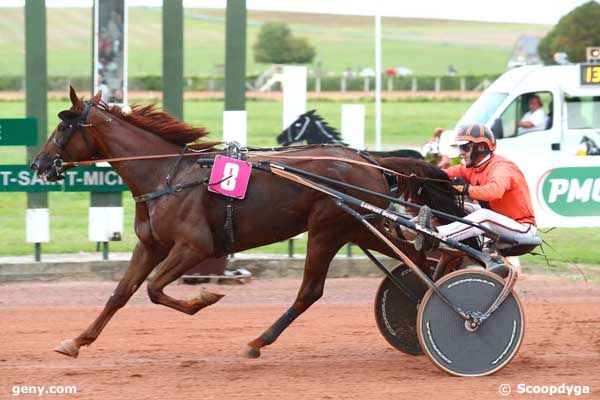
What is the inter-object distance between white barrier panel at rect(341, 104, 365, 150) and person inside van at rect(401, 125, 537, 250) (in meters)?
3.90

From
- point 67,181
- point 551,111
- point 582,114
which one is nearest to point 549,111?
point 551,111

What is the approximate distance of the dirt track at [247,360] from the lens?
6.62 metres

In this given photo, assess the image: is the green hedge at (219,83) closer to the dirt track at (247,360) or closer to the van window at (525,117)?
the van window at (525,117)

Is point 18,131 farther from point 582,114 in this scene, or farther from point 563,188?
point 582,114

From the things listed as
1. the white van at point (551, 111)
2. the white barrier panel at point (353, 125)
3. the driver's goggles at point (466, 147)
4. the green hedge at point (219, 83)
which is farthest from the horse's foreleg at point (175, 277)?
the green hedge at point (219, 83)

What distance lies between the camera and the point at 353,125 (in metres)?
11.4

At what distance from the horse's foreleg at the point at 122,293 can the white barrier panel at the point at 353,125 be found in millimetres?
4209

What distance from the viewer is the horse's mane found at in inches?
302

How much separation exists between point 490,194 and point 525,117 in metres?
8.47

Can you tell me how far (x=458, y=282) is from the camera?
686 cm

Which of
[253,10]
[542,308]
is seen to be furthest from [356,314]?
[253,10]

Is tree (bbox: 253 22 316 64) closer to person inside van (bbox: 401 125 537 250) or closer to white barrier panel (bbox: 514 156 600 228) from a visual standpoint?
white barrier panel (bbox: 514 156 600 228)

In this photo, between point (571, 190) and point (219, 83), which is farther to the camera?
point (219, 83)

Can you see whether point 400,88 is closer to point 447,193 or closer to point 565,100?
point 565,100
